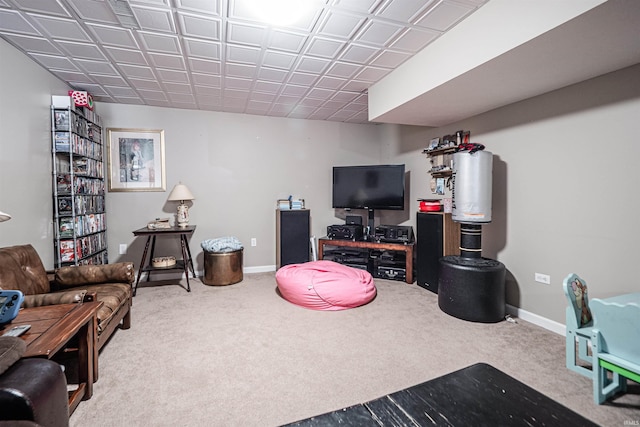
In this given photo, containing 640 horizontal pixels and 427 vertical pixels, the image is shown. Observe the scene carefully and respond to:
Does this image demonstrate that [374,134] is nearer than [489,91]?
No

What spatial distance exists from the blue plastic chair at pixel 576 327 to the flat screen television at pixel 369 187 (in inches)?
100

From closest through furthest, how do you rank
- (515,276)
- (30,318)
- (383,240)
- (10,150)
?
(30,318) → (10,150) → (515,276) → (383,240)

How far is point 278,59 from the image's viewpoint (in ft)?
9.25

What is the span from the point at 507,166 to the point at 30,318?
395cm

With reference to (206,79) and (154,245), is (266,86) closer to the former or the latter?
(206,79)

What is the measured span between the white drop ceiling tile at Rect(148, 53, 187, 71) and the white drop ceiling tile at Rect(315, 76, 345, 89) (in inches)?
55.1

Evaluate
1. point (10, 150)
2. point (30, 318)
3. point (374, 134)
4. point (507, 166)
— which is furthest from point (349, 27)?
point (374, 134)

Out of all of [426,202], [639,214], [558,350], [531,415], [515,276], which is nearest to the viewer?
[531,415]

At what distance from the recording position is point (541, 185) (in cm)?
278

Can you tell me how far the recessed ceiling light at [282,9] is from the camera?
6.59ft

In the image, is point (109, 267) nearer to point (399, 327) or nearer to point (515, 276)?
point (399, 327)

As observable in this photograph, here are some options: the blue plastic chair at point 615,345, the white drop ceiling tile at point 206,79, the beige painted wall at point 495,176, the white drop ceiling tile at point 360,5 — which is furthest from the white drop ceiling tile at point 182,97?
the blue plastic chair at point 615,345

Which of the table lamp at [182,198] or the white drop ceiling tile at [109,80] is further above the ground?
the white drop ceiling tile at [109,80]

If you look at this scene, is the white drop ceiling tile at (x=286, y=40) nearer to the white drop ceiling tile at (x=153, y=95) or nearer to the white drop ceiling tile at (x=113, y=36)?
the white drop ceiling tile at (x=113, y=36)
